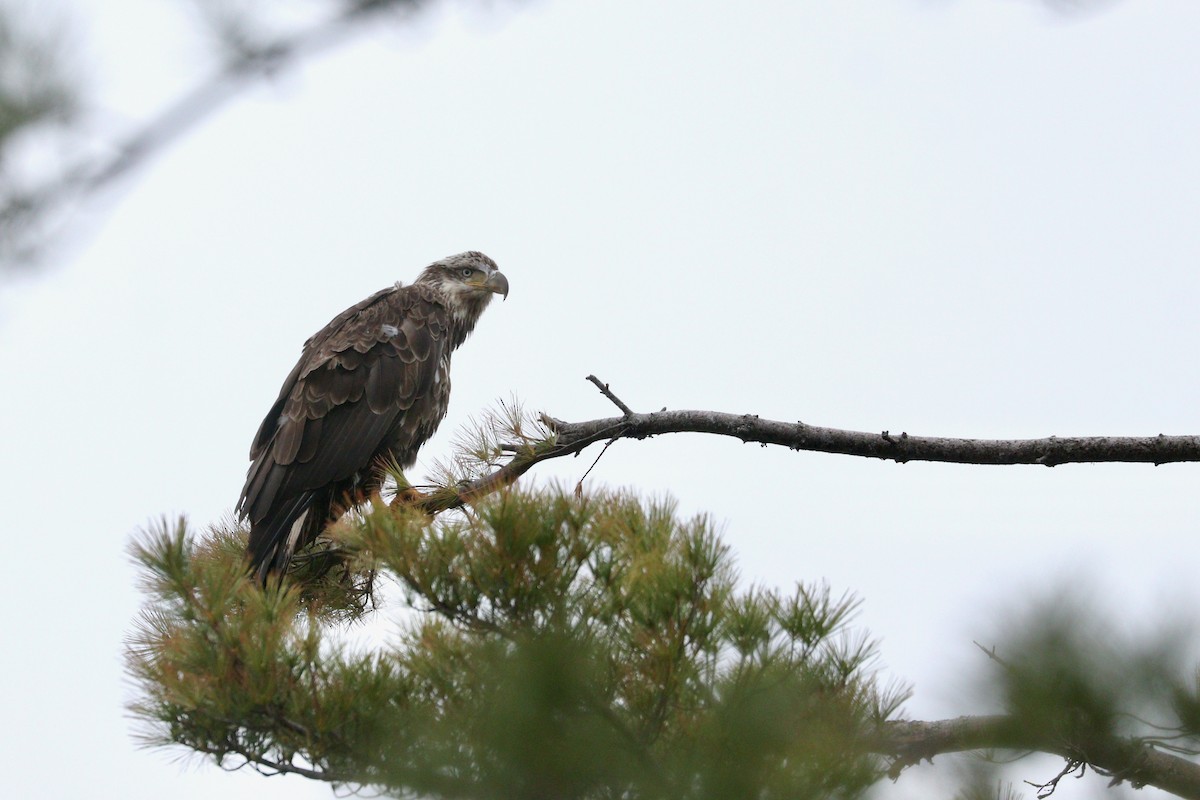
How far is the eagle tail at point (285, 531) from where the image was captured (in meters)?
4.72

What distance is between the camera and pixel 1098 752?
2.85 metres

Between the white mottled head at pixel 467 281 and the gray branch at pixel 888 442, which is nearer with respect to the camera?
the gray branch at pixel 888 442

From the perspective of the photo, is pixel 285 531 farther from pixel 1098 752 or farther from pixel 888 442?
pixel 1098 752

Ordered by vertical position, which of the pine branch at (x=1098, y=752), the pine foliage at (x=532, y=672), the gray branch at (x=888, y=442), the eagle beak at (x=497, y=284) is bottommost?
the pine branch at (x=1098, y=752)

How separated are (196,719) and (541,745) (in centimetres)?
88

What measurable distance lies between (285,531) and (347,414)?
88cm

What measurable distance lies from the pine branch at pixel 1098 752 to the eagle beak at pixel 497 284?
443 centimetres

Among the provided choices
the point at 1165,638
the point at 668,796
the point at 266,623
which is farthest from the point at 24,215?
the point at 1165,638

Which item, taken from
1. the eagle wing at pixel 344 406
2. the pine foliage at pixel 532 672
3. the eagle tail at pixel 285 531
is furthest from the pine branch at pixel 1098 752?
the eagle wing at pixel 344 406

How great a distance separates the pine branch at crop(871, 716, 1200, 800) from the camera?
278 cm

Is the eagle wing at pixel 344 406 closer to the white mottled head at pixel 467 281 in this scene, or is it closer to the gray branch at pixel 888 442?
the white mottled head at pixel 467 281

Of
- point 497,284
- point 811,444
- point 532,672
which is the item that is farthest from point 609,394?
point 497,284

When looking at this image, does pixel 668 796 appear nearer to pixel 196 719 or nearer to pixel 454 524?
pixel 454 524

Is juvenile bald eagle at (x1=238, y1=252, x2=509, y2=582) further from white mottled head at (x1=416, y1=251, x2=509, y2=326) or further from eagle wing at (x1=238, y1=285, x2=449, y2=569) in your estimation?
white mottled head at (x1=416, y1=251, x2=509, y2=326)
